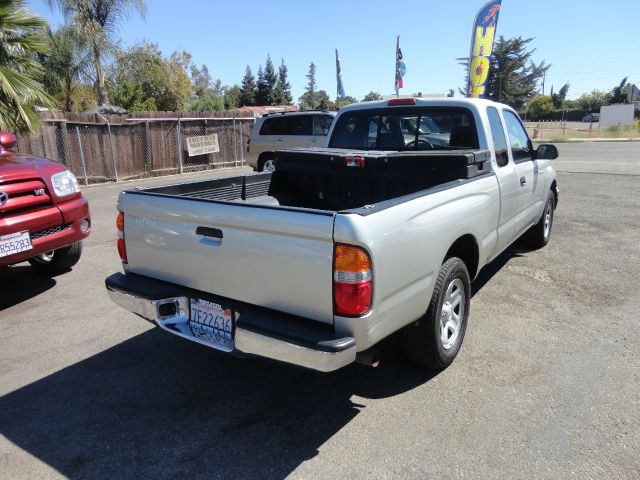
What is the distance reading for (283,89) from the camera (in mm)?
76562

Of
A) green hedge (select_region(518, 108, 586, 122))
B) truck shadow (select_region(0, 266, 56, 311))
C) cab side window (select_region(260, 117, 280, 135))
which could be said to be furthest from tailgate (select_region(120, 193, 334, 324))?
green hedge (select_region(518, 108, 586, 122))

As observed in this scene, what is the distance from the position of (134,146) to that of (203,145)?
275cm

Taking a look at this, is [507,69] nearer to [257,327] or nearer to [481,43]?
[481,43]

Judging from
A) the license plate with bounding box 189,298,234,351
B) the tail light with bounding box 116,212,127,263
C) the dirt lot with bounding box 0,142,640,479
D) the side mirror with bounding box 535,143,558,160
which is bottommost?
the dirt lot with bounding box 0,142,640,479

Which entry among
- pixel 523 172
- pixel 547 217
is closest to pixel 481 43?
pixel 547 217

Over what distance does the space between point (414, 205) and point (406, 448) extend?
1.34 meters

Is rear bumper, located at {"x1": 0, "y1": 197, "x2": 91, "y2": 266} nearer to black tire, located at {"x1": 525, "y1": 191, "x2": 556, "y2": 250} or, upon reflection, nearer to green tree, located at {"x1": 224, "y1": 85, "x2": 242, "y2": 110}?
black tire, located at {"x1": 525, "y1": 191, "x2": 556, "y2": 250}

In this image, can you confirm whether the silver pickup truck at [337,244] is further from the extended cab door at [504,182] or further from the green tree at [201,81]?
the green tree at [201,81]

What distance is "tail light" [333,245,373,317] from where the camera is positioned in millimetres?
2297

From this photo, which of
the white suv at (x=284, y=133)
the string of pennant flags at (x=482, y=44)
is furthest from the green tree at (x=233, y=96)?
the white suv at (x=284, y=133)

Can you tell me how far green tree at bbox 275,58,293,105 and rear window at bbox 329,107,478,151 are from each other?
235 feet

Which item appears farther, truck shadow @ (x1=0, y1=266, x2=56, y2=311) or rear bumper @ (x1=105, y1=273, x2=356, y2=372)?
truck shadow @ (x1=0, y1=266, x2=56, y2=311)

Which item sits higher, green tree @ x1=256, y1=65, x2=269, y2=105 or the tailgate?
green tree @ x1=256, y1=65, x2=269, y2=105

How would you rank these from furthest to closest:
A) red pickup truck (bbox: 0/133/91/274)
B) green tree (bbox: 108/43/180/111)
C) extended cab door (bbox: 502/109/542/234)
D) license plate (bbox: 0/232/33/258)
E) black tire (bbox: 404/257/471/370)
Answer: green tree (bbox: 108/43/180/111), extended cab door (bbox: 502/109/542/234), red pickup truck (bbox: 0/133/91/274), license plate (bbox: 0/232/33/258), black tire (bbox: 404/257/471/370)
